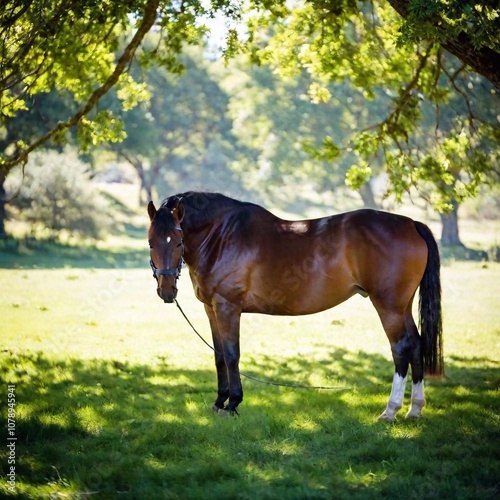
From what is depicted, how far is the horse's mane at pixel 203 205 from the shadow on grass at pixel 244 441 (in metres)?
2.17

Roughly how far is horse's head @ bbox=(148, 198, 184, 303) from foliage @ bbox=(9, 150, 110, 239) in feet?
76.7

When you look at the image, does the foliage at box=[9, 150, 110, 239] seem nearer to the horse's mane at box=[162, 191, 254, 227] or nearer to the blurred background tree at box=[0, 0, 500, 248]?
the blurred background tree at box=[0, 0, 500, 248]

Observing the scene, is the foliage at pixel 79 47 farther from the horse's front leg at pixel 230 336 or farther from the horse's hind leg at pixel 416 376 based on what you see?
the horse's hind leg at pixel 416 376

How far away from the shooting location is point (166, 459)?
5.31 m

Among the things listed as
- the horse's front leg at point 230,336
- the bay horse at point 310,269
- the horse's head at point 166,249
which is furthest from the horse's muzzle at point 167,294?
the horse's front leg at point 230,336

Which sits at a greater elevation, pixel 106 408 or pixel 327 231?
pixel 327 231

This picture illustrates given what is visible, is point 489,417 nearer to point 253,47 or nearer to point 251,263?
point 251,263

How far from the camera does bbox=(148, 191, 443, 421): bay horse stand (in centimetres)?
661

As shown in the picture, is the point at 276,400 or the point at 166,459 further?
the point at 276,400

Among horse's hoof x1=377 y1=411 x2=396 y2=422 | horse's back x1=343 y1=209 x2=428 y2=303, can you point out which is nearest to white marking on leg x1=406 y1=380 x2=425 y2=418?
horse's hoof x1=377 y1=411 x2=396 y2=422

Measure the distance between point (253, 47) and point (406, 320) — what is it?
271 inches

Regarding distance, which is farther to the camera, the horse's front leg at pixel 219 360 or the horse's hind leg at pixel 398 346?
the horse's front leg at pixel 219 360

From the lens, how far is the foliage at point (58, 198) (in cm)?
2861

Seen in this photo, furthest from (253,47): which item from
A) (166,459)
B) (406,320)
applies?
(166,459)
